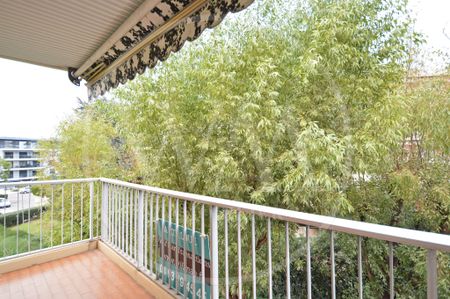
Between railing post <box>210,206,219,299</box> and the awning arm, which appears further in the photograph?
railing post <box>210,206,219,299</box>

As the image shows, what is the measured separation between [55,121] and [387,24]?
826cm

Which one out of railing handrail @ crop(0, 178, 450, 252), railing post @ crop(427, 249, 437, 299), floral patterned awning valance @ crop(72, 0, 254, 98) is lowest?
railing post @ crop(427, 249, 437, 299)

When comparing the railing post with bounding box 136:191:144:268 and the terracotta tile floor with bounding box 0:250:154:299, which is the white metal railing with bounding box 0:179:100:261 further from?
the railing post with bounding box 136:191:144:268

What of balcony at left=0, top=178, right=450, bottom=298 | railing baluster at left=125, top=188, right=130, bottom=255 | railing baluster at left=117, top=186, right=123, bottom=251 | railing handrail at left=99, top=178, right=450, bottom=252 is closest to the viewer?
railing handrail at left=99, top=178, right=450, bottom=252

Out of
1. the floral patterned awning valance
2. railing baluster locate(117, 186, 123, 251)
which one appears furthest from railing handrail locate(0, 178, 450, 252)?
railing baluster locate(117, 186, 123, 251)

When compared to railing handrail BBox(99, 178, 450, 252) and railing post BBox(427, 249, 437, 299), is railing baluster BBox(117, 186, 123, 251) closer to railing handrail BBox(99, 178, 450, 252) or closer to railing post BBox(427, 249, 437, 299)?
railing handrail BBox(99, 178, 450, 252)

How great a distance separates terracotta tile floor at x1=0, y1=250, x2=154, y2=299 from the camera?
2490 mm

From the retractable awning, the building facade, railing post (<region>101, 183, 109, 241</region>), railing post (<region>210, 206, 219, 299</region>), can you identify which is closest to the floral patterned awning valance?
the retractable awning

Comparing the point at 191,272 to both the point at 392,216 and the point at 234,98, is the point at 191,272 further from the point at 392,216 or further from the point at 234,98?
the point at 392,216

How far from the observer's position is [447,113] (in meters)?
3.85

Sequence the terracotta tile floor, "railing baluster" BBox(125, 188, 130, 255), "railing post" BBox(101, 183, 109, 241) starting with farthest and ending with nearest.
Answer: "railing post" BBox(101, 183, 109, 241)
"railing baluster" BBox(125, 188, 130, 255)
the terracotta tile floor

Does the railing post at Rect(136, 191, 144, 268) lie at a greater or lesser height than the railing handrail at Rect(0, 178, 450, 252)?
lesser

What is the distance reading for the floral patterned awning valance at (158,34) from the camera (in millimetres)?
1508

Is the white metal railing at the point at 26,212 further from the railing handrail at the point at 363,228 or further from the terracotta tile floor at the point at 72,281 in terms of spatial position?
the railing handrail at the point at 363,228
